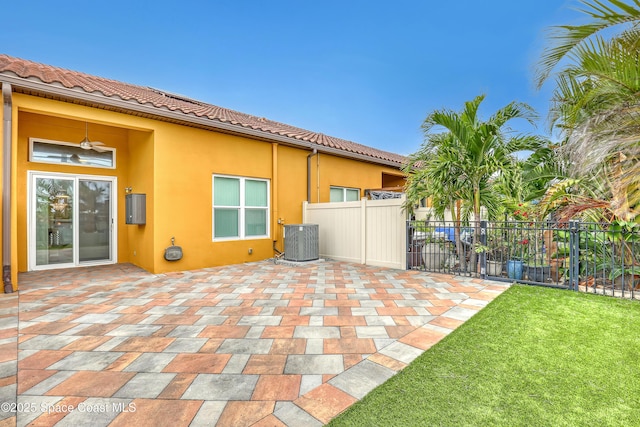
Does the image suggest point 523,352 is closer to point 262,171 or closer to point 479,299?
point 479,299

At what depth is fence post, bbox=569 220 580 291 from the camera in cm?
488

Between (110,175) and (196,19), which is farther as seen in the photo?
(196,19)

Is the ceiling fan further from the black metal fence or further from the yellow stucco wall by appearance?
the black metal fence

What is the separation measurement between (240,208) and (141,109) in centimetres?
313

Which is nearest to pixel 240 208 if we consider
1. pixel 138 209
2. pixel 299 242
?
pixel 299 242

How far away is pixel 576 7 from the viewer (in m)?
3.29

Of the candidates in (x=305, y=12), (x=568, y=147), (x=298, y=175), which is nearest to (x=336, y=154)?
(x=298, y=175)

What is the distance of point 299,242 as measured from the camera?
7621 mm

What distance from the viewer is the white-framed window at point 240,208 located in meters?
7.46

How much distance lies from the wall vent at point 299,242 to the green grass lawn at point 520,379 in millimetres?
Answer: 4630

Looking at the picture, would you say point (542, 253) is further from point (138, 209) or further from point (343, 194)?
point (138, 209)

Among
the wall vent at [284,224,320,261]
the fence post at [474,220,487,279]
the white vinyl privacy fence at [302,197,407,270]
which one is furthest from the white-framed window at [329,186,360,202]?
the fence post at [474,220,487,279]

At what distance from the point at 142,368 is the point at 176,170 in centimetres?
506

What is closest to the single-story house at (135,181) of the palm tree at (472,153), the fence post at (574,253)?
the palm tree at (472,153)
